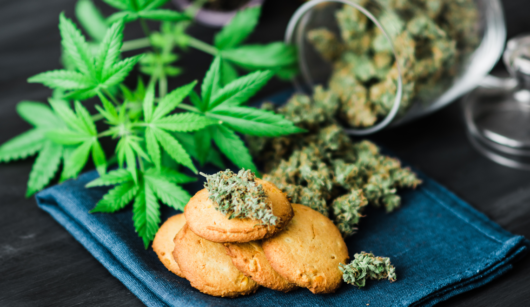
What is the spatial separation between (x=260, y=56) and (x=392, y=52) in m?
0.46

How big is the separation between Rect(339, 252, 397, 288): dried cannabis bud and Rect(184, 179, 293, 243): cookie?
194 millimetres

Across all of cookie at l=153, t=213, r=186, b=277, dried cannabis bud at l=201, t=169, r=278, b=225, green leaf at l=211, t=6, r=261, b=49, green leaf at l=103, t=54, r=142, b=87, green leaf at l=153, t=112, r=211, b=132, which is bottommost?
cookie at l=153, t=213, r=186, b=277

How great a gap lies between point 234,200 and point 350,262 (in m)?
0.37

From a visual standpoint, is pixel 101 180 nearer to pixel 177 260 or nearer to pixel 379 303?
pixel 177 260

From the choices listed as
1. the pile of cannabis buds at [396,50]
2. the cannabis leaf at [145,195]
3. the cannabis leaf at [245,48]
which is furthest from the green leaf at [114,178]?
the pile of cannabis buds at [396,50]

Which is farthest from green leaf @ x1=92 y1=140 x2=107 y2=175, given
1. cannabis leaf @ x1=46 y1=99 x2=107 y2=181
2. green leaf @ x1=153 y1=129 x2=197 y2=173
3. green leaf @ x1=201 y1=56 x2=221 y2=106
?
green leaf @ x1=201 y1=56 x2=221 y2=106

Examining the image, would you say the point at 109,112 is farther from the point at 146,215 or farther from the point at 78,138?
the point at 146,215

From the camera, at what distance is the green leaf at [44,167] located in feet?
4.15

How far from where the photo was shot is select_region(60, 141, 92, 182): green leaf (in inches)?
46.1

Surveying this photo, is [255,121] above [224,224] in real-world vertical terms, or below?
above

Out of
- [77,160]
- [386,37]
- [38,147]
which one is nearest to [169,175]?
[77,160]

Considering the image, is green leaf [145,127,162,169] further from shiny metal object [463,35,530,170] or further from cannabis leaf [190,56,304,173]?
shiny metal object [463,35,530,170]

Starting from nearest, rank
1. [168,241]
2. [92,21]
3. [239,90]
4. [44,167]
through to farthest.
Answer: [168,241]
[239,90]
[44,167]
[92,21]

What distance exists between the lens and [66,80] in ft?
3.62
